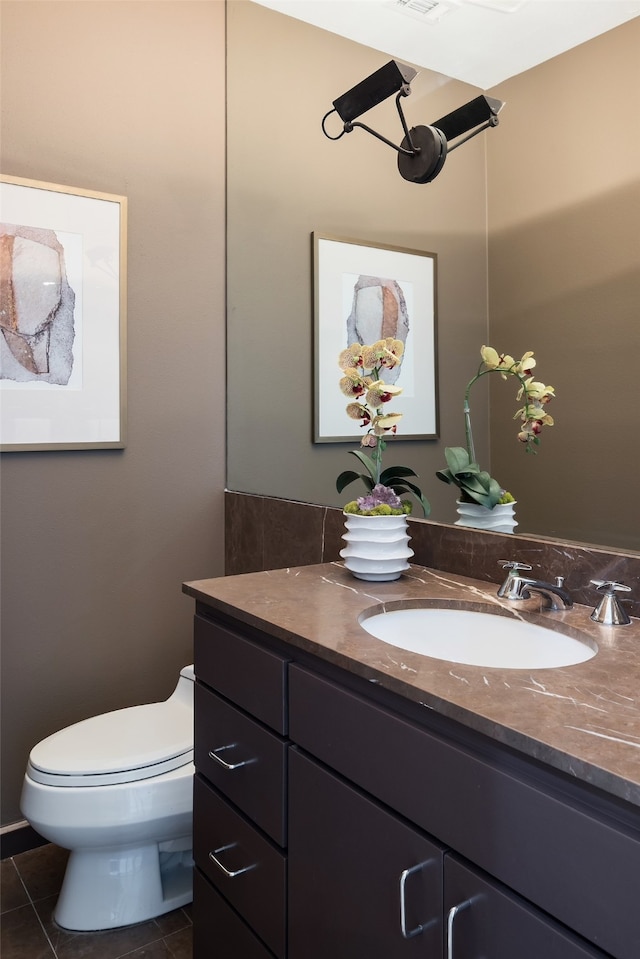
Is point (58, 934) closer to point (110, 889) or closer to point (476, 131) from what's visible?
point (110, 889)

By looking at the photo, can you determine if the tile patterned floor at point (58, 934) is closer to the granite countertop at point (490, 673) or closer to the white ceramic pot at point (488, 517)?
the granite countertop at point (490, 673)

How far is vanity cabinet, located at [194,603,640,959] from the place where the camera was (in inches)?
28.1

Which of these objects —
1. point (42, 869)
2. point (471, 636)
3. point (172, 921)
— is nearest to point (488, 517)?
point (471, 636)

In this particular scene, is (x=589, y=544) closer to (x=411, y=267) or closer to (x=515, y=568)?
(x=515, y=568)

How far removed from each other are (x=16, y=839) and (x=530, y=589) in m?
1.73

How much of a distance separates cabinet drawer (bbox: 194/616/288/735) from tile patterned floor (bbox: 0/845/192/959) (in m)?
0.79

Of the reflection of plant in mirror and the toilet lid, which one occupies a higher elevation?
the reflection of plant in mirror

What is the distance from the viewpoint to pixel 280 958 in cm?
121

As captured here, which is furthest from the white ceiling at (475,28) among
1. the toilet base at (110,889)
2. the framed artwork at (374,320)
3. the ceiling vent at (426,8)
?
the toilet base at (110,889)

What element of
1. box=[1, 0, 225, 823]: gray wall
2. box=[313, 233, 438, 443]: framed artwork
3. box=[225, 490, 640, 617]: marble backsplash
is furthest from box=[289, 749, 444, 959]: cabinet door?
box=[1, 0, 225, 823]: gray wall

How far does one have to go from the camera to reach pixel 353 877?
3.34ft

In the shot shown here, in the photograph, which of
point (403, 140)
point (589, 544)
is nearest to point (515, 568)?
point (589, 544)

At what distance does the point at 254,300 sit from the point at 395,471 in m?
0.92

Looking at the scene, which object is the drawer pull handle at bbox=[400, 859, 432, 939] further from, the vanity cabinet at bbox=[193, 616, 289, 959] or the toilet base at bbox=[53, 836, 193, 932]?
the toilet base at bbox=[53, 836, 193, 932]
